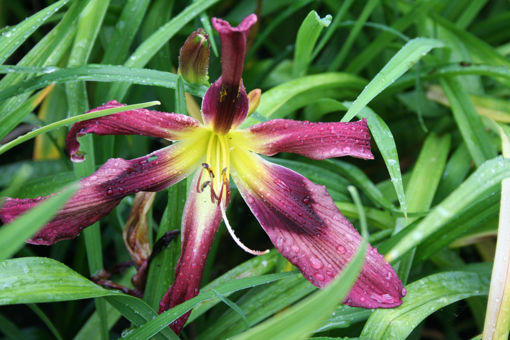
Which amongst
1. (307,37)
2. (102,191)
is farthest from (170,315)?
(307,37)

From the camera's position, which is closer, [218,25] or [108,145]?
[218,25]

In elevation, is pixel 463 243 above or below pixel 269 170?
below

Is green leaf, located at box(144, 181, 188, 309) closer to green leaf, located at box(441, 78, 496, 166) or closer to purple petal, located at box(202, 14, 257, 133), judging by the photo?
purple petal, located at box(202, 14, 257, 133)

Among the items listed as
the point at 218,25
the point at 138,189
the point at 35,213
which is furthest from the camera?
the point at 138,189

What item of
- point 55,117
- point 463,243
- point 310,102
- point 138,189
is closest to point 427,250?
point 463,243

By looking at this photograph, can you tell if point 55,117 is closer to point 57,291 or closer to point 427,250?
point 57,291

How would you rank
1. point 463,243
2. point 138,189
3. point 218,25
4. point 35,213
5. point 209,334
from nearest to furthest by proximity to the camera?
1. point 35,213
2. point 218,25
3. point 138,189
4. point 209,334
5. point 463,243

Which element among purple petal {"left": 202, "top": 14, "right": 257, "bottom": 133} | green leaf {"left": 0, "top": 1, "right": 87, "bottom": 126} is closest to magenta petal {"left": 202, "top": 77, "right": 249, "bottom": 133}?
purple petal {"left": 202, "top": 14, "right": 257, "bottom": 133}

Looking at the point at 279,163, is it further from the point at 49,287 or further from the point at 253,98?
the point at 49,287
